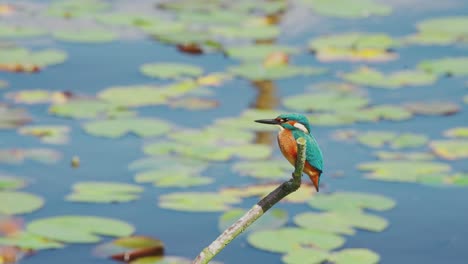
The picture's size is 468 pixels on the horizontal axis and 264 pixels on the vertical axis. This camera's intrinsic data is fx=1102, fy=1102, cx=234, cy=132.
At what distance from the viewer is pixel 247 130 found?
5727 mm

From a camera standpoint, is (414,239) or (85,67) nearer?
(414,239)

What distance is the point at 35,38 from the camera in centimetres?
730

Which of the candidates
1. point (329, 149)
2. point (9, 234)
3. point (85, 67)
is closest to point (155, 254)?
point (9, 234)

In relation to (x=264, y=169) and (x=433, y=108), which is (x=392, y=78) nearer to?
(x=433, y=108)

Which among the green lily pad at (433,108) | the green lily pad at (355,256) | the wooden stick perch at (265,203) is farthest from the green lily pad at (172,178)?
the wooden stick perch at (265,203)

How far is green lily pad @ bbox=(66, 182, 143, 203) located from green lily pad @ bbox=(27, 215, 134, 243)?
24cm

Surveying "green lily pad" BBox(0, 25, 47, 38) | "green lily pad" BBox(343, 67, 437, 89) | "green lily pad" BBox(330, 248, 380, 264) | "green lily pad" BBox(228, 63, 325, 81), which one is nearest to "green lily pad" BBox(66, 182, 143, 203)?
"green lily pad" BBox(330, 248, 380, 264)

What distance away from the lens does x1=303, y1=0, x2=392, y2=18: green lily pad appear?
25.4 ft

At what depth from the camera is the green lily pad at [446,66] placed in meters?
6.54

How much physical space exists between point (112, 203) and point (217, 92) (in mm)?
1587

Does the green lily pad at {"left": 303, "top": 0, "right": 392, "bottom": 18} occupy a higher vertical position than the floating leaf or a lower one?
higher

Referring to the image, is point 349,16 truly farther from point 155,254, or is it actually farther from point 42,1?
point 155,254

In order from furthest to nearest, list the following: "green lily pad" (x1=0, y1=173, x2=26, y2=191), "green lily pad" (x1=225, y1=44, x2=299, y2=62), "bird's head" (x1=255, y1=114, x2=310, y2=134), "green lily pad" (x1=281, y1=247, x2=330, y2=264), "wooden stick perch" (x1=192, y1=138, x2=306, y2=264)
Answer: "green lily pad" (x1=225, y1=44, x2=299, y2=62) < "green lily pad" (x1=0, y1=173, x2=26, y2=191) < "green lily pad" (x1=281, y1=247, x2=330, y2=264) < "bird's head" (x1=255, y1=114, x2=310, y2=134) < "wooden stick perch" (x1=192, y1=138, x2=306, y2=264)

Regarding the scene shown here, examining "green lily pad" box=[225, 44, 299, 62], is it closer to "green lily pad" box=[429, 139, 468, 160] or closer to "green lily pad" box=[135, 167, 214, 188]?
"green lily pad" box=[429, 139, 468, 160]
